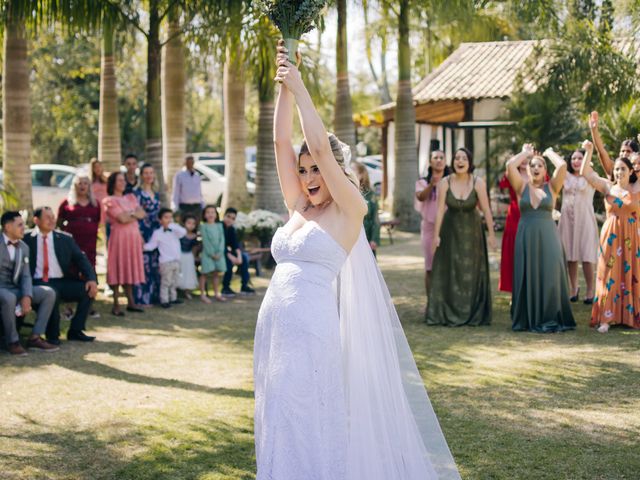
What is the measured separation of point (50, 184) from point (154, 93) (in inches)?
440

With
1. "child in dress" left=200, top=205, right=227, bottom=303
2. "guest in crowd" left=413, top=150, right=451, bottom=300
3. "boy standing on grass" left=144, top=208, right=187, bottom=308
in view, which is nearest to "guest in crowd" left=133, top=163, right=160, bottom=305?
"boy standing on grass" left=144, top=208, right=187, bottom=308

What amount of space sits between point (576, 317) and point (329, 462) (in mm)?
7205

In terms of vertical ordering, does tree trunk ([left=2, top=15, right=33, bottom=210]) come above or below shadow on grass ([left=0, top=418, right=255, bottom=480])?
above

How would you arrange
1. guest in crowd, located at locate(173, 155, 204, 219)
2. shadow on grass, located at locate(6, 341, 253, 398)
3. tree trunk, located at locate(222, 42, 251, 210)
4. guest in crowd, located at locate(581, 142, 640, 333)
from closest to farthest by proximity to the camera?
shadow on grass, located at locate(6, 341, 253, 398) < guest in crowd, located at locate(581, 142, 640, 333) < guest in crowd, located at locate(173, 155, 204, 219) < tree trunk, located at locate(222, 42, 251, 210)

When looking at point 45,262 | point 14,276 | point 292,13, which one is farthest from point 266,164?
point 292,13

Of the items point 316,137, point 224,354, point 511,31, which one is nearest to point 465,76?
point 511,31

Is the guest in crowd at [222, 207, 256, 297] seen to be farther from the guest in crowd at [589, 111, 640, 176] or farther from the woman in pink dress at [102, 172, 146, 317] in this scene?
the guest in crowd at [589, 111, 640, 176]

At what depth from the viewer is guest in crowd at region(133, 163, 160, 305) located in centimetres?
1233

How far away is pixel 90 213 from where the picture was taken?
1148 centimetres

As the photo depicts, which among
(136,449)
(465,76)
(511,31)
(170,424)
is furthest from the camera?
(511,31)

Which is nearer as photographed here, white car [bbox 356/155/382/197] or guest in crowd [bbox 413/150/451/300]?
guest in crowd [bbox 413/150/451/300]

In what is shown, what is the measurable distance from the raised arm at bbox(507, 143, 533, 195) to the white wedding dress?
546 cm

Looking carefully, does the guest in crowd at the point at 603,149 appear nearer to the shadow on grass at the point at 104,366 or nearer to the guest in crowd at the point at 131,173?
the shadow on grass at the point at 104,366

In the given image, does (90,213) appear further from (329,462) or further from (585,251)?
(329,462)
